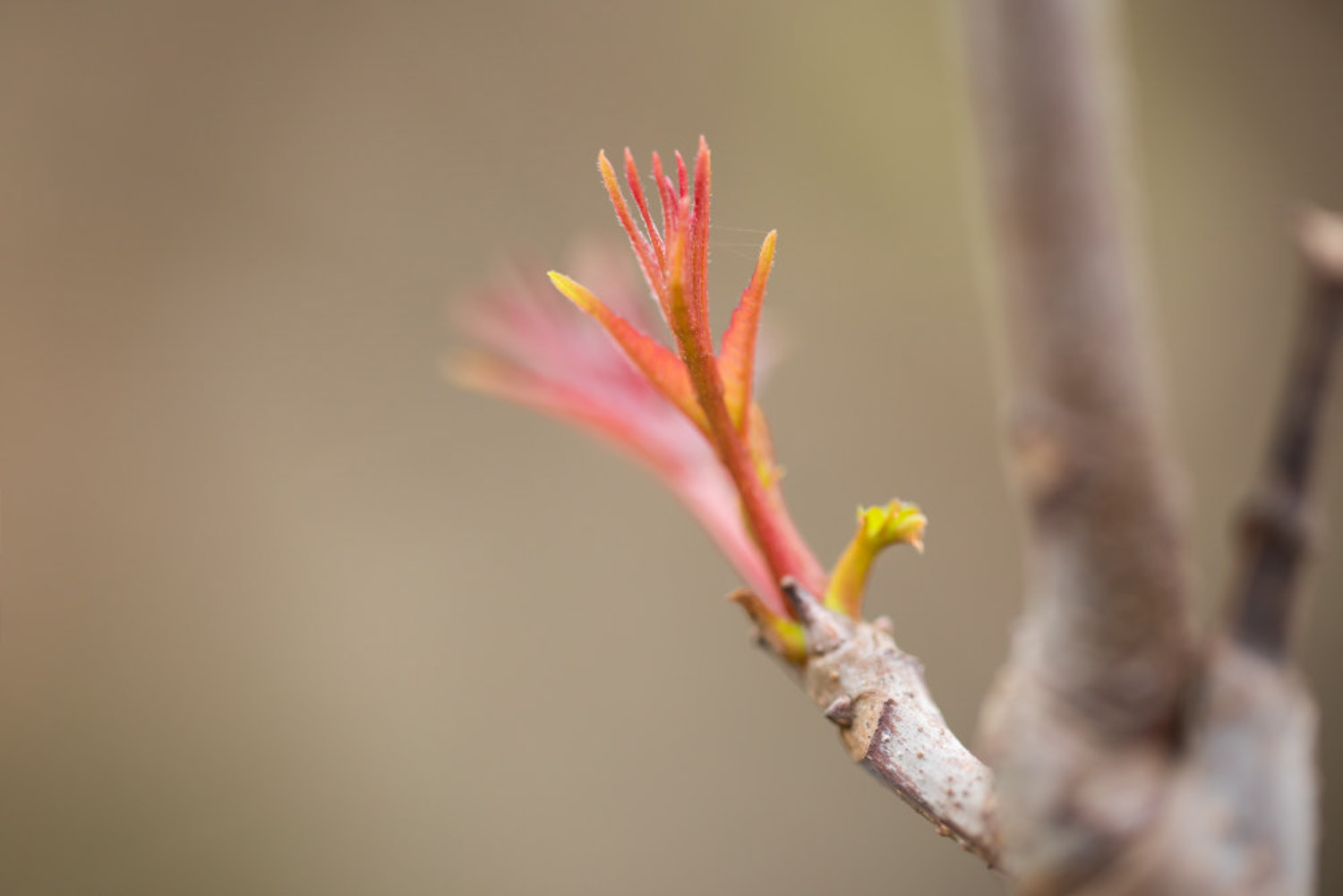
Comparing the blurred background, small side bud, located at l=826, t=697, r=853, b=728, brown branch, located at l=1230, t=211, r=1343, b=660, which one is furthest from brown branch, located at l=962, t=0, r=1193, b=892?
the blurred background

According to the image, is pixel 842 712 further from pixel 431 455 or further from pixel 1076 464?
pixel 431 455

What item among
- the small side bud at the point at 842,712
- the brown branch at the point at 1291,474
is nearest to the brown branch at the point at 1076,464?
the brown branch at the point at 1291,474

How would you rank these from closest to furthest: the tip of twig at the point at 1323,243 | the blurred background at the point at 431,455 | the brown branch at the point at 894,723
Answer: the tip of twig at the point at 1323,243, the brown branch at the point at 894,723, the blurred background at the point at 431,455

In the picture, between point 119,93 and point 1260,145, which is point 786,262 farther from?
→ point 119,93

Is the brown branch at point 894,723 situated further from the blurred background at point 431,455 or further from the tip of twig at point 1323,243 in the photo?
the blurred background at point 431,455

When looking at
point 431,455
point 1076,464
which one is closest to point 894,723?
point 1076,464

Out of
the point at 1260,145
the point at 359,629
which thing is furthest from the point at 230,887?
the point at 1260,145
